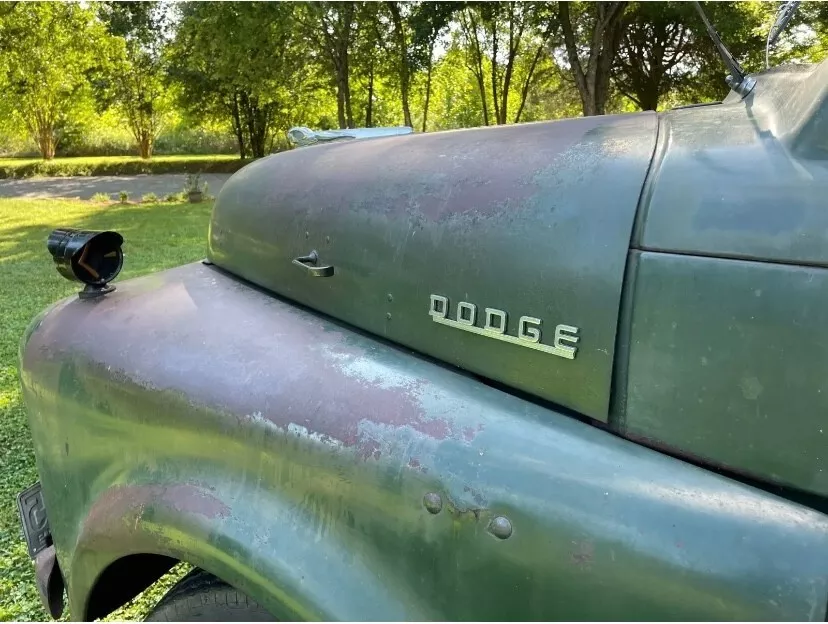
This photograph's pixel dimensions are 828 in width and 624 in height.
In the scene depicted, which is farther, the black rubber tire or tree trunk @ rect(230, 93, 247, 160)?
tree trunk @ rect(230, 93, 247, 160)

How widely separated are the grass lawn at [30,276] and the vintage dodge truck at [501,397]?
4.19ft

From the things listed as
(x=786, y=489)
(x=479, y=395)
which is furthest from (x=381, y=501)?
(x=786, y=489)

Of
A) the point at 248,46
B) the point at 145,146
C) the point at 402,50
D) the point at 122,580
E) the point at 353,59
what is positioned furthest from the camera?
the point at 145,146

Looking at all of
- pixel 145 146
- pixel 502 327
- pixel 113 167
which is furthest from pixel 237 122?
pixel 502 327

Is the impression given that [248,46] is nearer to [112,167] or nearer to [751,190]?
[112,167]

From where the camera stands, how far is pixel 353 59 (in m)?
21.4

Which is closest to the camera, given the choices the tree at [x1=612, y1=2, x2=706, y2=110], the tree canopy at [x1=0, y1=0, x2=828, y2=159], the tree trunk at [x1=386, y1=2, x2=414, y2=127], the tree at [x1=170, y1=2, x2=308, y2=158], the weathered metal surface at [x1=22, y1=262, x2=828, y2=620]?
the weathered metal surface at [x1=22, y1=262, x2=828, y2=620]

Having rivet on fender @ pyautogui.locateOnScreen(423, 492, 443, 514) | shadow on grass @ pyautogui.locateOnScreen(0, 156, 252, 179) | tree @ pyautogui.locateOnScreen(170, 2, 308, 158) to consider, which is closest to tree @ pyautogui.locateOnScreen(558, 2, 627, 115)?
tree @ pyautogui.locateOnScreen(170, 2, 308, 158)

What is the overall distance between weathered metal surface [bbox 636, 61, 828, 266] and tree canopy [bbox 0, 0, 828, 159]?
30.3ft

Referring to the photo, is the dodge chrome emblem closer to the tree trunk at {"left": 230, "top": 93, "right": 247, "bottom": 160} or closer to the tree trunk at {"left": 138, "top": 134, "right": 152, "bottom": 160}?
the tree trunk at {"left": 230, "top": 93, "right": 247, "bottom": 160}

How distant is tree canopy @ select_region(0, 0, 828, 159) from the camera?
55.9 feet

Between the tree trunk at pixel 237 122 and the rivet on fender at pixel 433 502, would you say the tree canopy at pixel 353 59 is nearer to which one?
the tree trunk at pixel 237 122

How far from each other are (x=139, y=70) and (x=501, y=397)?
115 feet

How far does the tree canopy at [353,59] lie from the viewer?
1703 cm
